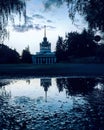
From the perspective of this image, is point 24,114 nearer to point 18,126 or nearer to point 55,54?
point 18,126

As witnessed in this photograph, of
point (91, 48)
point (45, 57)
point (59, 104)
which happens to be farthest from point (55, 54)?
point (59, 104)

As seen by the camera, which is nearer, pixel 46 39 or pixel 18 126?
pixel 18 126

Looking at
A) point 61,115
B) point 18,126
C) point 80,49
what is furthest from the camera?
point 80,49

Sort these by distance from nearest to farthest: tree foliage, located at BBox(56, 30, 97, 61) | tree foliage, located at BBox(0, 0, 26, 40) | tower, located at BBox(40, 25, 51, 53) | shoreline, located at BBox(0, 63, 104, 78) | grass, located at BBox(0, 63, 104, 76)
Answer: tree foliage, located at BBox(0, 0, 26, 40), shoreline, located at BBox(0, 63, 104, 78), grass, located at BBox(0, 63, 104, 76), tree foliage, located at BBox(56, 30, 97, 61), tower, located at BBox(40, 25, 51, 53)

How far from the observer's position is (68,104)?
568 inches

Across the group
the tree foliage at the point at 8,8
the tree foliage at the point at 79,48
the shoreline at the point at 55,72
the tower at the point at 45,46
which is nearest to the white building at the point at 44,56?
the tower at the point at 45,46

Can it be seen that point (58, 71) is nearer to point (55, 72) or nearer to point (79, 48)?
point (55, 72)

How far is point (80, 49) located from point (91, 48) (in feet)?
14.5

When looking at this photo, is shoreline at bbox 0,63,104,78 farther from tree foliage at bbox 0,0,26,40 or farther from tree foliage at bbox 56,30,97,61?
tree foliage at bbox 56,30,97,61

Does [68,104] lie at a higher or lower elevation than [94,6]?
lower

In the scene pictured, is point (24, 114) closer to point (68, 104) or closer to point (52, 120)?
point (52, 120)

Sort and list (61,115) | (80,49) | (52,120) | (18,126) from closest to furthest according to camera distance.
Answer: (18,126) → (52,120) → (61,115) → (80,49)

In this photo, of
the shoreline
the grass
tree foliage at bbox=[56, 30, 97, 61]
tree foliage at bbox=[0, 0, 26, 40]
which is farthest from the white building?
tree foliage at bbox=[0, 0, 26, 40]

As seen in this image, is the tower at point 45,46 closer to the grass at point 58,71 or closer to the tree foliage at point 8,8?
the grass at point 58,71
